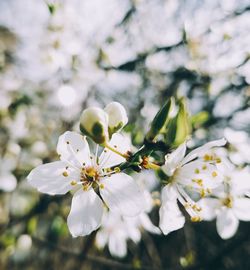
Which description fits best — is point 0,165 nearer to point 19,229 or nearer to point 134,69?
point 19,229

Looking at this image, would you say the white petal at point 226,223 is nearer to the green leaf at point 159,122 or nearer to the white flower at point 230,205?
the white flower at point 230,205

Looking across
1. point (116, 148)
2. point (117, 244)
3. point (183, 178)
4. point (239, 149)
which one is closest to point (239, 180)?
point (239, 149)

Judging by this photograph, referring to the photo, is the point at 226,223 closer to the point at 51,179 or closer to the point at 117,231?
the point at 51,179

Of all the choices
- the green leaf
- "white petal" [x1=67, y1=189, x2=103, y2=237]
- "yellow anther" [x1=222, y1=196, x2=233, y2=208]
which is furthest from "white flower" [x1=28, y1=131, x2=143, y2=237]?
"yellow anther" [x1=222, y1=196, x2=233, y2=208]

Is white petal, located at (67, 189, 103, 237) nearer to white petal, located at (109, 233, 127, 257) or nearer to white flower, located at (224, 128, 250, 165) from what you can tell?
white flower, located at (224, 128, 250, 165)

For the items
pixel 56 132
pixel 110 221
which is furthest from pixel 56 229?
pixel 56 132

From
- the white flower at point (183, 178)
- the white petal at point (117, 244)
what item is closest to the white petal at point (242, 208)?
the white flower at point (183, 178)
